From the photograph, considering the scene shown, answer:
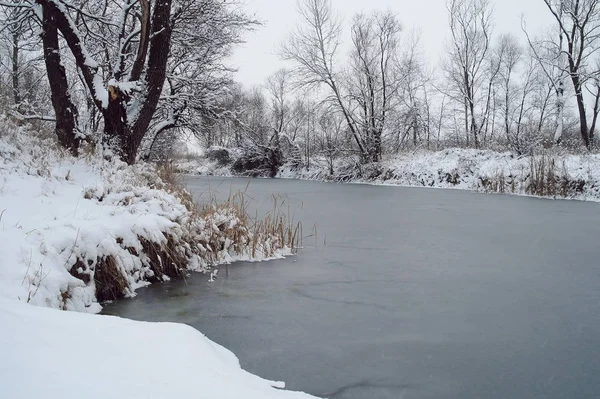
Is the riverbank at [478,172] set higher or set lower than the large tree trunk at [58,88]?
lower

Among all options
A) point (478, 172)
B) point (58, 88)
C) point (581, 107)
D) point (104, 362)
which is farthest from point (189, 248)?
point (581, 107)

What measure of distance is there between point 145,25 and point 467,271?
635cm

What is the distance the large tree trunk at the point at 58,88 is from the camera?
7.58 metres

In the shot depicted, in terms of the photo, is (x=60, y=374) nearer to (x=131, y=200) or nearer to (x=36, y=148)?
(x=131, y=200)

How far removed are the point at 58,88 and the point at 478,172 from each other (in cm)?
1536

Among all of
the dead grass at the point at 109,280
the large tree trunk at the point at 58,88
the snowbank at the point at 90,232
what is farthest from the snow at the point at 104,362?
the large tree trunk at the point at 58,88

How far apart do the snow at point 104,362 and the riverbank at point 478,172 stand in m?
8.66

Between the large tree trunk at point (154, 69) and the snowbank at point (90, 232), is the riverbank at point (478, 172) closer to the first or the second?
the large tree trunk at point (154, 69)

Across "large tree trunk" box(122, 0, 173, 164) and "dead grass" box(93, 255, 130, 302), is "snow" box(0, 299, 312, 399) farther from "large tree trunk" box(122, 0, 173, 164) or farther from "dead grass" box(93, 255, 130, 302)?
"large tree trunk" box(122, 0, 173, 164)

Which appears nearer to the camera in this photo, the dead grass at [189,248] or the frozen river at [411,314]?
the frozen river at [411,314]

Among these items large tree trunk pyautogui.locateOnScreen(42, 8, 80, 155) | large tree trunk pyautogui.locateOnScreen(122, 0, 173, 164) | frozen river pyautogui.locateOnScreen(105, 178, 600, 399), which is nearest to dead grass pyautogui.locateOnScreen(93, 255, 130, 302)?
frozen river pyautogui.locateOnScreen(105, 178, 600, 399)

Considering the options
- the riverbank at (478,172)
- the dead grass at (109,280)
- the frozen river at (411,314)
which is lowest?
the frozen river at (411,314)

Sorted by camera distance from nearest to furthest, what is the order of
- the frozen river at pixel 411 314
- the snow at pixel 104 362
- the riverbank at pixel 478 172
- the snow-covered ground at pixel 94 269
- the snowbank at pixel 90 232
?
1. the snow at pixel 104 362
2. the snow-covered ground at pixel 94 269
3. the frozen river at pixel 411 314
4. the snowbank at pixel 90 232
5. the riverbank at pixel 478 172

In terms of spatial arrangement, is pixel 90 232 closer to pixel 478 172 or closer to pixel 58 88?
pixel 58 88
